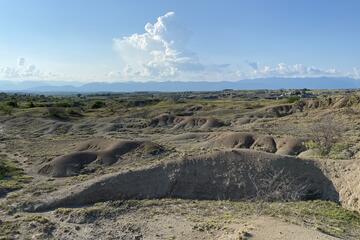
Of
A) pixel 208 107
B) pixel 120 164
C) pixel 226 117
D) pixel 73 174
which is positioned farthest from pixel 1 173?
pixel 208 107

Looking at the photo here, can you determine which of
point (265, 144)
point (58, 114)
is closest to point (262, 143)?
point (265, 144)

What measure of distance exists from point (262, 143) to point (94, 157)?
53.0 ft

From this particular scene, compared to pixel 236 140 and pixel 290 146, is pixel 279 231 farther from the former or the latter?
pixel 236 140

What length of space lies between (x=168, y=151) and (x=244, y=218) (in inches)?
826

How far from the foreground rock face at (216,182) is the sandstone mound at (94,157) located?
10055 millimetres

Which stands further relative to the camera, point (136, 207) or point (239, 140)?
point (239, 140)

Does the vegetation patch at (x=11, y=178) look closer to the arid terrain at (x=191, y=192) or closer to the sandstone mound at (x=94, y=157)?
the arid terrain at (x=191, y=192)

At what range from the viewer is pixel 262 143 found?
44.2 metres

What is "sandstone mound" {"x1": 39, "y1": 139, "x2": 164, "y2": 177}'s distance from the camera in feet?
124

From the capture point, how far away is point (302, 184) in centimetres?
2708

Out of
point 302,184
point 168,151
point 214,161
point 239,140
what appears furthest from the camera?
point 239,140

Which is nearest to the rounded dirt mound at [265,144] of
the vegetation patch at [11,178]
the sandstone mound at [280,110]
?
the vegetation patch at [11,178]

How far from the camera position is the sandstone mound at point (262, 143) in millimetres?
40781

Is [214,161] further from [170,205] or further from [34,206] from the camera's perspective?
[34,206]
